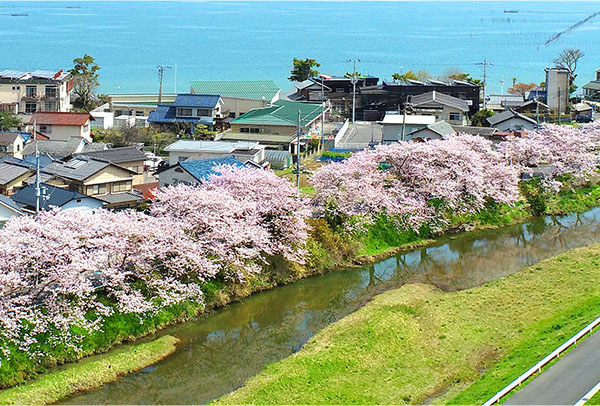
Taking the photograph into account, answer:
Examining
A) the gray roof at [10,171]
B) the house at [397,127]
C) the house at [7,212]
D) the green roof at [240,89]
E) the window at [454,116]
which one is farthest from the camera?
the green roof at [240,89]

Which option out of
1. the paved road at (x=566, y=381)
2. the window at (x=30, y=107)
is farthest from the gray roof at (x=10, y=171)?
the paved road at (x=566, y=381)

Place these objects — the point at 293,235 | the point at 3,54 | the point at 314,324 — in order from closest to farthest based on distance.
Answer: the point at 314,324, the point at 293,235, the point at 3,54

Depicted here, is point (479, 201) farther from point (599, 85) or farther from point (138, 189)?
point (599, 85)

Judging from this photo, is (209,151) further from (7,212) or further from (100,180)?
(7,212)

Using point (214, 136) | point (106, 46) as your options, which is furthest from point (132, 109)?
point (106, 46)

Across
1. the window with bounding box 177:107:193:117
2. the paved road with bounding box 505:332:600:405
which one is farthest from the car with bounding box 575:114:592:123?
the paved road with bounding box 505:332:600:405

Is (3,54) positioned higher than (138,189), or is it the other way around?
(3,54)

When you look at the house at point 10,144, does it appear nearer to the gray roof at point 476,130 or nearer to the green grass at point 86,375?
the green grass at point 86,375
